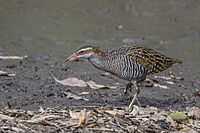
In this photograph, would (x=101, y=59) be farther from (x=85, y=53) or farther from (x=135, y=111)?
(x=135, y=111)

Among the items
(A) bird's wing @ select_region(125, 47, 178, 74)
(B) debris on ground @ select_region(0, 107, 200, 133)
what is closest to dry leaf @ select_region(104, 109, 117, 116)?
(B) debris on ground @ select_region(0, 107, 200, 133)

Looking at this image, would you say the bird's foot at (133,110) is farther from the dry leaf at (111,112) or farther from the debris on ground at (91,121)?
the dry leaf at (111,112)

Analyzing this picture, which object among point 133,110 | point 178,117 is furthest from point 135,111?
point 178,117

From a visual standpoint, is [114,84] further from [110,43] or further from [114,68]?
[110,43]

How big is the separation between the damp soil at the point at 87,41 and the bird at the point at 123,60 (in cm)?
48

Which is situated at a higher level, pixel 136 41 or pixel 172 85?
pixel 136 41

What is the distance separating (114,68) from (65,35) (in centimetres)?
615

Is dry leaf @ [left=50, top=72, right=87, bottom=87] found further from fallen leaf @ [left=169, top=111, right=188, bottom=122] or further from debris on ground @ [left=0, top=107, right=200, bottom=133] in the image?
fallen leaf @ [left=169, top=111, right=188, bottom=122]

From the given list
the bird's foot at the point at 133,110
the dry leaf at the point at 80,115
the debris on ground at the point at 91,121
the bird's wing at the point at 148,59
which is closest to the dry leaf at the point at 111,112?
the debris on ground at the point at 91,121

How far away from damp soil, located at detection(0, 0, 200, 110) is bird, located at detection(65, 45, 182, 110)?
484 mm

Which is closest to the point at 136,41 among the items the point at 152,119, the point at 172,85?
the point at 172,85

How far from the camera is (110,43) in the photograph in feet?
48.1

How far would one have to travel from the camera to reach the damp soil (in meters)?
9.94

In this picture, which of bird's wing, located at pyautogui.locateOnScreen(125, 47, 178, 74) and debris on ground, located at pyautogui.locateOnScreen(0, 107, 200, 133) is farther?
bird's wing, located at pyautogui.locateOnScreen(125, 47, 178, 74)
